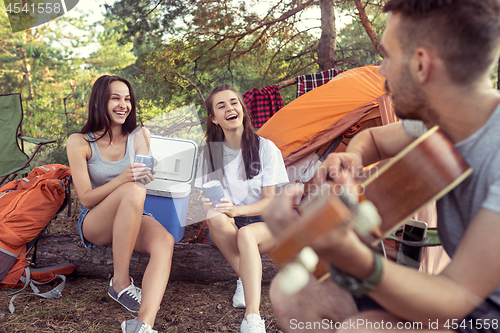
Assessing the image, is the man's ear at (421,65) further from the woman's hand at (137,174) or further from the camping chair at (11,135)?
the camping chair at (11,135)

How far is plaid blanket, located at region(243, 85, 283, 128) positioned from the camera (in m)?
3.60

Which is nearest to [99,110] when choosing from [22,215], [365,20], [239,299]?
[22,215]

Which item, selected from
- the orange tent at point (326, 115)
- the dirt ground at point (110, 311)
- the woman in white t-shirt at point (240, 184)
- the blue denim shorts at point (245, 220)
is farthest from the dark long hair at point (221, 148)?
the orange tent at point (326, 115)

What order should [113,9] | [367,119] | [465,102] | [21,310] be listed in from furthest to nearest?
[113,9], [367,119], [21,310], [465,102]

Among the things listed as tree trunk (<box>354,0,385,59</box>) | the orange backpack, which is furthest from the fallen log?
tree trunk (<box>354,0,385,59</box>)

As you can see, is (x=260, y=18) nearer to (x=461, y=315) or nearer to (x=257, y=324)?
(x=257, y=324)

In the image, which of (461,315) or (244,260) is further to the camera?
(244,260)

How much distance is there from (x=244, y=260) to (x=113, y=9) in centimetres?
403

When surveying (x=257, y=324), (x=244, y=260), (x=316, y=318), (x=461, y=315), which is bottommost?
(x=257, y=324)

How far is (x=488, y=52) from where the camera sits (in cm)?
68

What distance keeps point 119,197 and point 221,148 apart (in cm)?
73

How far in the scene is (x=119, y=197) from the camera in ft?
5.61

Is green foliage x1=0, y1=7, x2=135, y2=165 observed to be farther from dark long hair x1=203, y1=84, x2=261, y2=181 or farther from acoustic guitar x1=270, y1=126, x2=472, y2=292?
acoustic guitar x1=270, y1=126, x2=472, y2=292

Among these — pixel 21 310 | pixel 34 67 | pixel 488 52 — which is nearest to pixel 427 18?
pixel 488 52
